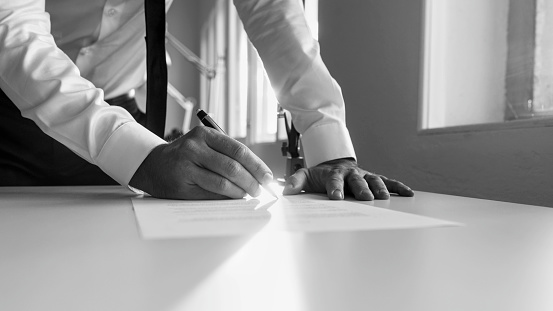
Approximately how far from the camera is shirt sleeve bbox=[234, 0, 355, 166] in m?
1.15

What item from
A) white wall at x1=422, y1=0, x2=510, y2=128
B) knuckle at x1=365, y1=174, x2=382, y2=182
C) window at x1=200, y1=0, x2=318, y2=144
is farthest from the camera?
window at x1=200, y1=0, x2=318, y2=144

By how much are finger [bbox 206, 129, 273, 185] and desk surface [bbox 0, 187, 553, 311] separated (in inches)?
11.6

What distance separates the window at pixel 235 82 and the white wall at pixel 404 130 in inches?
73.6

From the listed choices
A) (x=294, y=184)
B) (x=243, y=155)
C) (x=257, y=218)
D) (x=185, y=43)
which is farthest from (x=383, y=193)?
(x=185, y=43)

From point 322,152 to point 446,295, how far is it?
0.88 m

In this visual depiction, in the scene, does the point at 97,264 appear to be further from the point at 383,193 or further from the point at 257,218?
the point at 383,193

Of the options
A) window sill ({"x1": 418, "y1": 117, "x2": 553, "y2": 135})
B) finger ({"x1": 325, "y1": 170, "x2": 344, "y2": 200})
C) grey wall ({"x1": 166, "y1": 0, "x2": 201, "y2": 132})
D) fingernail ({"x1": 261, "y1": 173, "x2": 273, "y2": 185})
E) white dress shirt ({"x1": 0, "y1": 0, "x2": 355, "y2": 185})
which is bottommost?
finger ({"x1": 325, "y1": 170, "x2": 344, "y2": 200})

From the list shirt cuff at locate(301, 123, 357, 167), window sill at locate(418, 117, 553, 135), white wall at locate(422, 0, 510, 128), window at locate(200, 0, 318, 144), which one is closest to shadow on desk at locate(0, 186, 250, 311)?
shirt cuff at locate(301, 123, 357, 167)

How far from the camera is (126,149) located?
2.83 ft

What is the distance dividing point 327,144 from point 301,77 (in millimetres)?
219

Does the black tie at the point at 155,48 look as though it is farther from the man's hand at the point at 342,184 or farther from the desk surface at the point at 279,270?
→ the desk surface at the point at 279,270

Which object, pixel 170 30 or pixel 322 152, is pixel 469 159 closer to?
pixel 322 152

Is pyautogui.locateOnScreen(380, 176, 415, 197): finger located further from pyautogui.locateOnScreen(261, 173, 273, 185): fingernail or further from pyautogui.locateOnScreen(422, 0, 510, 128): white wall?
pyautogui.locateOnScreen(422, 0, 510, 128): white wall

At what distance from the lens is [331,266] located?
328 millimetres
